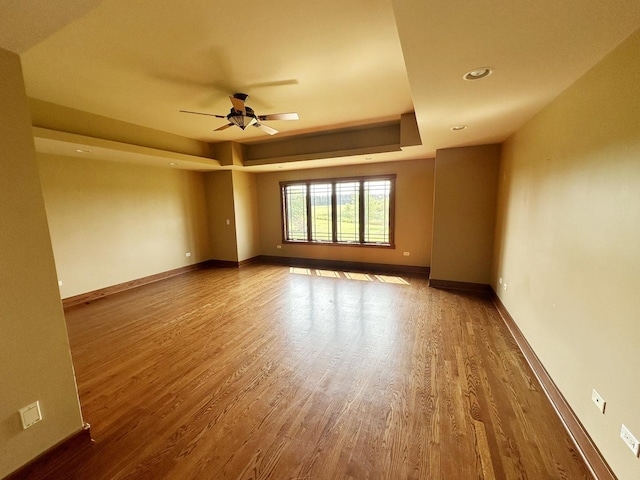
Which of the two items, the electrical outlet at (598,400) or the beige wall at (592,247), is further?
the electrical outlet at (598,400)

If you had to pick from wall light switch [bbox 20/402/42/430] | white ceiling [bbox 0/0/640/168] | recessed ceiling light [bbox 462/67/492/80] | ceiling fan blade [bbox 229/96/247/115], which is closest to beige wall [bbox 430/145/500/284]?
white ceiling [bbox 0/0/640/168]

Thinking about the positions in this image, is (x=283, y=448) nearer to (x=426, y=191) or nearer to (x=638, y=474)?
(x=638, y=474)

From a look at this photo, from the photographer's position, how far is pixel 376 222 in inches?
236

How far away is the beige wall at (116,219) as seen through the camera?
161 inches

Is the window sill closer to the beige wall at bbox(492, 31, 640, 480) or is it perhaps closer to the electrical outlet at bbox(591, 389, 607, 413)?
the beige wall at bbox(492, 31, 640, 480)

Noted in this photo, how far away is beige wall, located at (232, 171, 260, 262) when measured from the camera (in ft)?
21.1

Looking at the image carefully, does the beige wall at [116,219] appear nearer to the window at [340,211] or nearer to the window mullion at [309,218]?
the window at [340,211]

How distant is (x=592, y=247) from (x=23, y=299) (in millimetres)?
3394

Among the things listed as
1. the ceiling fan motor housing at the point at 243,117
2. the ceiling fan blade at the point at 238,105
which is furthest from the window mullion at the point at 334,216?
the ceiling fan blade at the point at 238,105

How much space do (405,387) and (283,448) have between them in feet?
3.63

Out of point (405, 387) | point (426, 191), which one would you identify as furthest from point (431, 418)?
point (426, 191)

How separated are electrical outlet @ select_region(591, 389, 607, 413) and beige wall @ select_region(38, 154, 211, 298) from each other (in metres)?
6.28

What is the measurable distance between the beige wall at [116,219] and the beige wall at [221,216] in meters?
0.27

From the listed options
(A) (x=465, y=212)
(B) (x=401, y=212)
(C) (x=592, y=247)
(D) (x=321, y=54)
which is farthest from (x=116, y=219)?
(C) (x=592, y=247)
